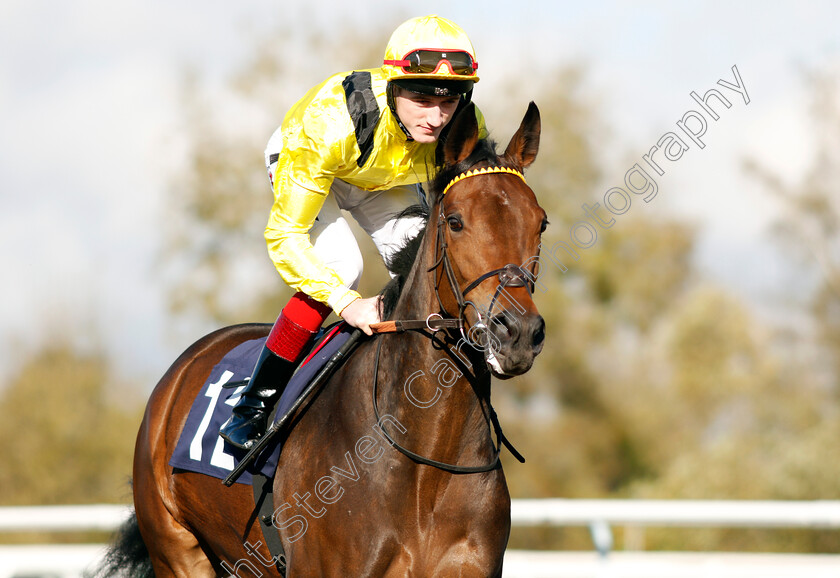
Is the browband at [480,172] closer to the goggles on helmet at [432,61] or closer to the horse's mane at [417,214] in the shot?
the horse's mane at [417,214]

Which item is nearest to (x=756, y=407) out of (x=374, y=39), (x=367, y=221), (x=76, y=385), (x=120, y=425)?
(x=374, y=39)

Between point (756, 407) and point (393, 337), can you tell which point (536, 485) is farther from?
point (393, 337)

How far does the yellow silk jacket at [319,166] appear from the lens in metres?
3.42

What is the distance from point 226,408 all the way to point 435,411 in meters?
1.31

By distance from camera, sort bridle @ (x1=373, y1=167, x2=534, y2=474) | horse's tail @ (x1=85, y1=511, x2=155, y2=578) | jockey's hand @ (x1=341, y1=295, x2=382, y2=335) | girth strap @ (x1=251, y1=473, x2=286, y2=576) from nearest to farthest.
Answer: bridle @ (x1=373, y1=167, x2=534, y2=474), jockey's hand @ (x1=341, y1=295, x2=382, y2=335), girth strap @ (x1=251, y1=473, x2=286, y2=576), horse's tail @ (x1=85, y1=511, x2=155, y2=578)

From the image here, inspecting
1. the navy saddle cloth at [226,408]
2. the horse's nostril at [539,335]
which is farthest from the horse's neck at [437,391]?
the navy saddle cloth at [226,408]

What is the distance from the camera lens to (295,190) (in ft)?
11.4

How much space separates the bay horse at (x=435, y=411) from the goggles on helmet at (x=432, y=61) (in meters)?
0.29

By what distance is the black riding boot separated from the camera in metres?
3.66

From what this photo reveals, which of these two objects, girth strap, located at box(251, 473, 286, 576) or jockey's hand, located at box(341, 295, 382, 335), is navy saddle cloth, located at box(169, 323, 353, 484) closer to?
girth strap, located at box(251, 473, 286, 576)

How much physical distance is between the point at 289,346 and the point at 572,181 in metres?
15.4

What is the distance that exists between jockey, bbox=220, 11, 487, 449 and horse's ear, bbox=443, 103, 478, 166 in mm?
207

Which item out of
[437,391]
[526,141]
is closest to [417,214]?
[526,141]

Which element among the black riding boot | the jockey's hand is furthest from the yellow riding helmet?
the black riding boot
